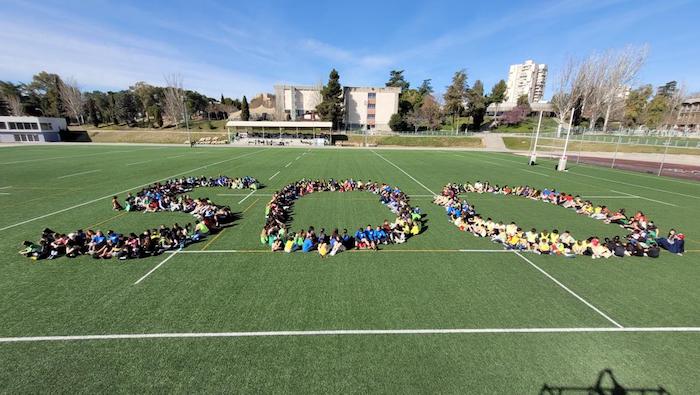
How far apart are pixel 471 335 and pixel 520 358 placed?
986 mm

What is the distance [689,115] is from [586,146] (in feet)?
198

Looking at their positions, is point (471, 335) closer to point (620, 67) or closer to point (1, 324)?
point (1, 324)

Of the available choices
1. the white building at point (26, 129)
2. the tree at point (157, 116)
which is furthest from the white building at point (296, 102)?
the white building at point (26, 129)

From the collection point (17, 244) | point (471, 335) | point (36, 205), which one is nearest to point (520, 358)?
point (471, 335)

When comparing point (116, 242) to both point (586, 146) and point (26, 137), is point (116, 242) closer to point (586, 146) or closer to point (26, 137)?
point (586, 146)

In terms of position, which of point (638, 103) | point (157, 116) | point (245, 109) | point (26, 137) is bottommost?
point (26, 137)

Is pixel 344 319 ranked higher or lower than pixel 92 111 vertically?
lower

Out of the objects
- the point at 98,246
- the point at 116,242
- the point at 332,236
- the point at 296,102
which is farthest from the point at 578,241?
the point at 296,102

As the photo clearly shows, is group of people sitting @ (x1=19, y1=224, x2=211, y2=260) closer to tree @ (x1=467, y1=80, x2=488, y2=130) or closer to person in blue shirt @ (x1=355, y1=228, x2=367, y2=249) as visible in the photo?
person in blue shirt @ (x1=355, y1=228, x2=367, y2=249)

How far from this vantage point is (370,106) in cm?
9619

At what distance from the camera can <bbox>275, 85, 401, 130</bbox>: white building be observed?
94.8 m

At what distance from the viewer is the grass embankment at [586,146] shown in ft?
142

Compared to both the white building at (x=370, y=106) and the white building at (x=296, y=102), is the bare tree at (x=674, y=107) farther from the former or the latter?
the white building at (x=296, y=102)

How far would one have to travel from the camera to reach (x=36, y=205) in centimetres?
1619
